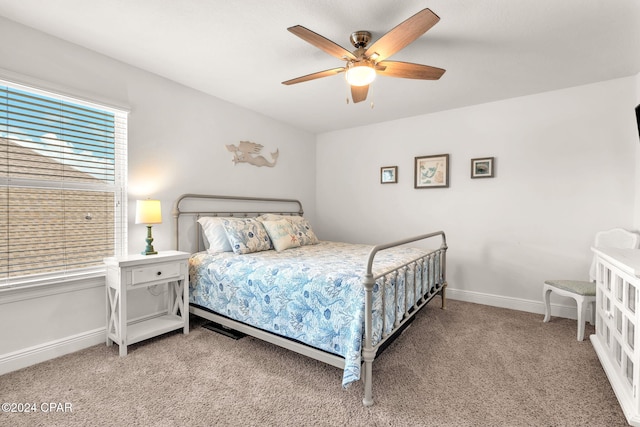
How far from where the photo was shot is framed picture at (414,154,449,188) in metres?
3.81

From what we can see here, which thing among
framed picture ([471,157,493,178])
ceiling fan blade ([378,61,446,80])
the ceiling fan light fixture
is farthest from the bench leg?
the ceiling fan light fixture

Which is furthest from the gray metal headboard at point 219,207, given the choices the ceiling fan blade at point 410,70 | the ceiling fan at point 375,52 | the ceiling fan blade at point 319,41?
the ceiling fan blade at point 410,70

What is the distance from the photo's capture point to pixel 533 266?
3338 mm

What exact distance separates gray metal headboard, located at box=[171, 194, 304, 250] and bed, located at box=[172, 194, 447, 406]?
0.01 m

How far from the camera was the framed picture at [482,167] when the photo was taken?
11.5 ft

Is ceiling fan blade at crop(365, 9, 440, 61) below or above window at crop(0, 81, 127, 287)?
above

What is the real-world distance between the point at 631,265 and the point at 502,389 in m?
1.02

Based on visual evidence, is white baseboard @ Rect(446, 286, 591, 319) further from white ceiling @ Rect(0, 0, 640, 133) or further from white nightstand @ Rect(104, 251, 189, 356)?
white nightstand @ Rect(104, 251, 189, 356)

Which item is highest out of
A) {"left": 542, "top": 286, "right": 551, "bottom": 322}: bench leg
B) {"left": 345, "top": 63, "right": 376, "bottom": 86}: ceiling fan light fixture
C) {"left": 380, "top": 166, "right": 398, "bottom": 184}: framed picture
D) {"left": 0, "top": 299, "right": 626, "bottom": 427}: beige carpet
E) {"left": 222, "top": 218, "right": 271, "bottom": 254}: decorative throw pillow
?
{"left": 345, "top": 63, "right": 376, "bottom": 86}: ceiling fan light fixture

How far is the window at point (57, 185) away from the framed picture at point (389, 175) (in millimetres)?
3033

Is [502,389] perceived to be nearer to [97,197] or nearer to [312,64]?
[312,64]

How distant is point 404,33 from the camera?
1734 millimetres

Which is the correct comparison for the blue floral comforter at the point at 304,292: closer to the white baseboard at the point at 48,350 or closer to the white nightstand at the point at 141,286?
the white nightstand at the point at 141,286

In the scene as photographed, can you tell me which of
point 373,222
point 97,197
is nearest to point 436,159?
point 373,222
